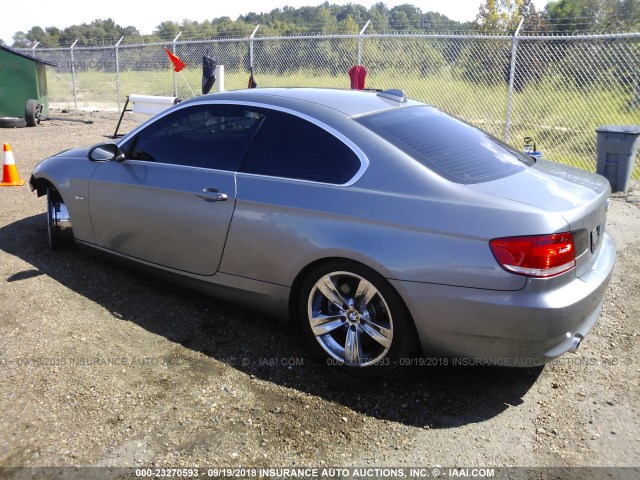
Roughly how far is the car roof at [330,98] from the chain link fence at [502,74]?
239 inches

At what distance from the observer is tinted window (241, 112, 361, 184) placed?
346cm

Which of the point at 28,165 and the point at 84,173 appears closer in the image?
the point at 84,173

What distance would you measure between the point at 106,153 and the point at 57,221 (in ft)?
3.21

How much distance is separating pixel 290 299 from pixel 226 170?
0.97 metres

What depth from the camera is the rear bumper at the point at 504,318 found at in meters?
2.89

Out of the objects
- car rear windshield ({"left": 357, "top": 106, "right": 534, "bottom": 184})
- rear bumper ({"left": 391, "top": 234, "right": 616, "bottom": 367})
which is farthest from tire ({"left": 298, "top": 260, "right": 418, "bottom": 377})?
car rear windshield ({"left": 357, "top": 106, "right": 534, "bottom": 184})

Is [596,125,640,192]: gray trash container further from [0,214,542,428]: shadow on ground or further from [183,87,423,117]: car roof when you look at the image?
[0,214,542,428]: shadow on ground

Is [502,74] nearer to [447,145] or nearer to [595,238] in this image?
[447,145]

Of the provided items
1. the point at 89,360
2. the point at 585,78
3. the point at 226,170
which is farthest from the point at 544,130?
the point at 89,360

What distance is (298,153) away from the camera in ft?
12.0

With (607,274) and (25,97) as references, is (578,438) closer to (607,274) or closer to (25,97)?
(607,274)

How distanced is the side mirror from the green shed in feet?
35.8

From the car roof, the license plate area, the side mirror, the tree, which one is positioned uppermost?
the tree

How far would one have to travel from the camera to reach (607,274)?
338 cm
